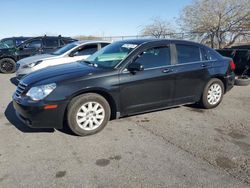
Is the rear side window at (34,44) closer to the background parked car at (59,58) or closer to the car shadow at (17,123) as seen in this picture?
Answer: the background parked car at (59,58)

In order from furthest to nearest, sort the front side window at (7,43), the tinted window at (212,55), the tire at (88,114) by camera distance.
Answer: the front side window at (7,43) → the tinted window at (212,55) → the tire at (88,114)

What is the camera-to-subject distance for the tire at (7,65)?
448 inches

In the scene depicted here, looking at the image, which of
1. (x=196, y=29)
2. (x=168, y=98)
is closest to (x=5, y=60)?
(x=168, y=98)

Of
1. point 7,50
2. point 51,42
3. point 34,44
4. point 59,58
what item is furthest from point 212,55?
point 7,50

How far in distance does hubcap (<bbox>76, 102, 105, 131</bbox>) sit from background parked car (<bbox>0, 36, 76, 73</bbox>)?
7872 mm

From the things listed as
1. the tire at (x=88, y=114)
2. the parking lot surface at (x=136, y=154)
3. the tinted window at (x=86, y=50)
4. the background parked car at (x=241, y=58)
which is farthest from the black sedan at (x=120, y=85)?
the background parked car at (x=241, y=58)

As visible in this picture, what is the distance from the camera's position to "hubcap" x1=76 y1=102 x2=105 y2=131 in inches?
→ 160

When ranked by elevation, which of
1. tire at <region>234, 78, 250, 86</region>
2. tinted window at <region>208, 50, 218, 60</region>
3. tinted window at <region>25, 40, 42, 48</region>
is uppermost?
tinted window at <region>25, 40, 42, 48</region>

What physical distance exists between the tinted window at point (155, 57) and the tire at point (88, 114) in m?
1.06

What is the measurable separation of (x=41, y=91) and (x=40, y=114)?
358 millimetres

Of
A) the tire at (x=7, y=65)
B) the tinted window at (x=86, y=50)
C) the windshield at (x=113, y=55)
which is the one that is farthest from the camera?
the tire at (x=7, y=65)

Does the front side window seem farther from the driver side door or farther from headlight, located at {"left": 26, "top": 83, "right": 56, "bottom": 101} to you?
the driver side door

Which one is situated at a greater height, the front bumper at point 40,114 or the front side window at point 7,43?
the front side window at point 7,43

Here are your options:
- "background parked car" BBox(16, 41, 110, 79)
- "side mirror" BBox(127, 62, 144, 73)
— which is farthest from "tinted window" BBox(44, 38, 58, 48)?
"side mirror" BBox(127, 62, 144, 73)
